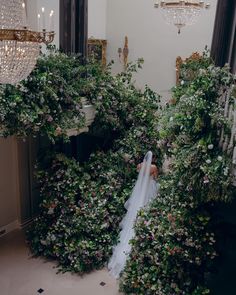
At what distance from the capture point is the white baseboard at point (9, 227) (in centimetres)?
676

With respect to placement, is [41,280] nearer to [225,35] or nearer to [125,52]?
[225,35]

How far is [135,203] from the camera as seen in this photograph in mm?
6000

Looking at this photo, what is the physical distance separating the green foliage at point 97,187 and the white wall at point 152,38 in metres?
3.17

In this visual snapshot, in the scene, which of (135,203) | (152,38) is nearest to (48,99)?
(135,203)

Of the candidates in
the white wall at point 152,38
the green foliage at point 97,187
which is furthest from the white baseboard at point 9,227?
the white wall at point 152,38

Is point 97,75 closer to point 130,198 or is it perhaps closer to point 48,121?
point 48,121

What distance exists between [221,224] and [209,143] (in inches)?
70.6

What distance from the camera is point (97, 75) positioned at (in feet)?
20.1

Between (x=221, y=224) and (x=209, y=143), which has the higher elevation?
(x=209, y=143)

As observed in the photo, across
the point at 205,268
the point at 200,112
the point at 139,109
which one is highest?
the point at 200,112

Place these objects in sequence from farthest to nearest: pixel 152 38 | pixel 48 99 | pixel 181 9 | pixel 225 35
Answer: pixel 152 38
pixel 181 9
pixel 225 35
pixel 48 99

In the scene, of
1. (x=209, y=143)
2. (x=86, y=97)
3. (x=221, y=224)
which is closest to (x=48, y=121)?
(x=86, y=97)

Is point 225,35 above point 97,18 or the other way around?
the other way around

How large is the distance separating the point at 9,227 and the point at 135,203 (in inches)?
111
